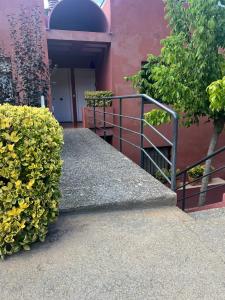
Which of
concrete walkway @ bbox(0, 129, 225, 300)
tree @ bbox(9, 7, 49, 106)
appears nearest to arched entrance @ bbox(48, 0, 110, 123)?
tree @ bbox(9, 7, 49, 106)

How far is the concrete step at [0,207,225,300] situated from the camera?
1591 millimetres

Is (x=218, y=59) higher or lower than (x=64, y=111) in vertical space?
higher

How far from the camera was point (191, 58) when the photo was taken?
16.4 feet

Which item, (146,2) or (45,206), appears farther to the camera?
(146,2)

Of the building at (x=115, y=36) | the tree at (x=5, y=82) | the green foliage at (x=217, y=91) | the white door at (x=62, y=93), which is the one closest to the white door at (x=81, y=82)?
the white door at (x=62, y=93)

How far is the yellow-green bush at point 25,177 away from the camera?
1824 millimetres

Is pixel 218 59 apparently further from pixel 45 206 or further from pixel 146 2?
pixel 45 206

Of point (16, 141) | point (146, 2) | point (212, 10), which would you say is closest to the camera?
point (16, 141)

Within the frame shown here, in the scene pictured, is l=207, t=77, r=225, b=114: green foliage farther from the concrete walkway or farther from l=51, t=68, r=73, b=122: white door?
l=51, t=68, r=73, b=122: white door

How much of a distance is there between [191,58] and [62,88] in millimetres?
5996

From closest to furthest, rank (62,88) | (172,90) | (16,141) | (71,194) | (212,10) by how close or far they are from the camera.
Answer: (16,141) → (71,194) → (212,10) → (172,90) → (62,88)

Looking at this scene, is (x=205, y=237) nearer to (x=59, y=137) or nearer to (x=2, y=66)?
(x=59, y=137)

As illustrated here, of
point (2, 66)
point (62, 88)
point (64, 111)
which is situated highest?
point (2, 66)

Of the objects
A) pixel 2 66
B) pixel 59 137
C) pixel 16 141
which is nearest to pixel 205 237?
pixel 59 137
